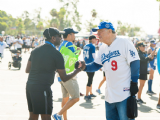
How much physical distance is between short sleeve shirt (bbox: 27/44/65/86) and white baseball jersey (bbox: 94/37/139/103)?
0.75 meters

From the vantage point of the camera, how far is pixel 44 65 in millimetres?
3424

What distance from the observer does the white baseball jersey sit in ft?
11.2

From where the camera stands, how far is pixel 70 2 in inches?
3157

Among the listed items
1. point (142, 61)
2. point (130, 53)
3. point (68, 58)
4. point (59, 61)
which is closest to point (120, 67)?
point (130, 53)

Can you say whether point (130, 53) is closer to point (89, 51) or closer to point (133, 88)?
point (133, 88)

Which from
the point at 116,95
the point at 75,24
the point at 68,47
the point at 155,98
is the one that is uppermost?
the point at 75,24

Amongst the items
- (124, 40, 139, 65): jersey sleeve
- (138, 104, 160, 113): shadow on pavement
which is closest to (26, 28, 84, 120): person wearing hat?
(124, 40, 139, 65): jersey sleeve

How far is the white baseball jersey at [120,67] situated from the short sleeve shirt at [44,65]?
752 millimetres

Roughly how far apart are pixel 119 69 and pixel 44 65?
3.51ft

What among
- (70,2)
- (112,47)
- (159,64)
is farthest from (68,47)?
(70,2)

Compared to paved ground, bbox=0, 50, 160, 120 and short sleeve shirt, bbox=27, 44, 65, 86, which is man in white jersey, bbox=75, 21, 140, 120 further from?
paved ground, bbox=0, 50, 160, 120

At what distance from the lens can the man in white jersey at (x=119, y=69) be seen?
3.36 m

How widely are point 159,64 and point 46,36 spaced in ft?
10.6

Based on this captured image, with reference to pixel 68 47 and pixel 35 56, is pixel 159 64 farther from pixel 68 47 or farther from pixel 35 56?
pixel 35 56
